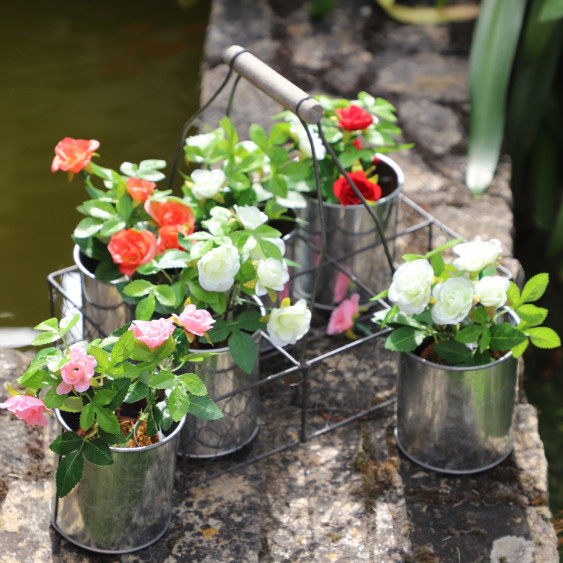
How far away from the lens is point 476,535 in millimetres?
1393

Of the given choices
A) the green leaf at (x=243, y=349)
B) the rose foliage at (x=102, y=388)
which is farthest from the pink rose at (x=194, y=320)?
the green leaf at (x=243, y=349)

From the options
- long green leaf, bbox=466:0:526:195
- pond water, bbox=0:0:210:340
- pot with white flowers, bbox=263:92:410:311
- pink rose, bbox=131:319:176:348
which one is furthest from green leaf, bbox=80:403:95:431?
long green leaf, bbox=466:0:526:195

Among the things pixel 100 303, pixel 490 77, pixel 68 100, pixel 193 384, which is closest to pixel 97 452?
pixel 193 384

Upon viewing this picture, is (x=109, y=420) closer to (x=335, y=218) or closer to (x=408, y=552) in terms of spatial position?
(x=408, y=552)

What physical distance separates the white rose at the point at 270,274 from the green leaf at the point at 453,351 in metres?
0.25

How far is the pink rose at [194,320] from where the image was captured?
4.13 feet

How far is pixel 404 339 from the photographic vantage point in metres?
1.40

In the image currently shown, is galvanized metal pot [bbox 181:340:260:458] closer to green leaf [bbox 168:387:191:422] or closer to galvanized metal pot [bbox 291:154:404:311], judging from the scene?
green leaf [bbox 168:387:191:422]

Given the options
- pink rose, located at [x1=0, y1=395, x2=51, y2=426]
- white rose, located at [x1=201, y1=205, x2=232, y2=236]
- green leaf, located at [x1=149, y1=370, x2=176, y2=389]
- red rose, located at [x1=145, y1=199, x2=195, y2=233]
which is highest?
white rose, located at [x1=201, y1=205, x2=232, y2=236]

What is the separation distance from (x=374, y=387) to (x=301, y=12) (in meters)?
1.44

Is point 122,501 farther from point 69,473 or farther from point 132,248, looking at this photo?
point 132,248

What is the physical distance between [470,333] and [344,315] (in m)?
0.34

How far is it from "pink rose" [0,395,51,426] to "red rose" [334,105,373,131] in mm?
734

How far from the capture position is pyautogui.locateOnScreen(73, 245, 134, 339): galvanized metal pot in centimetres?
152
